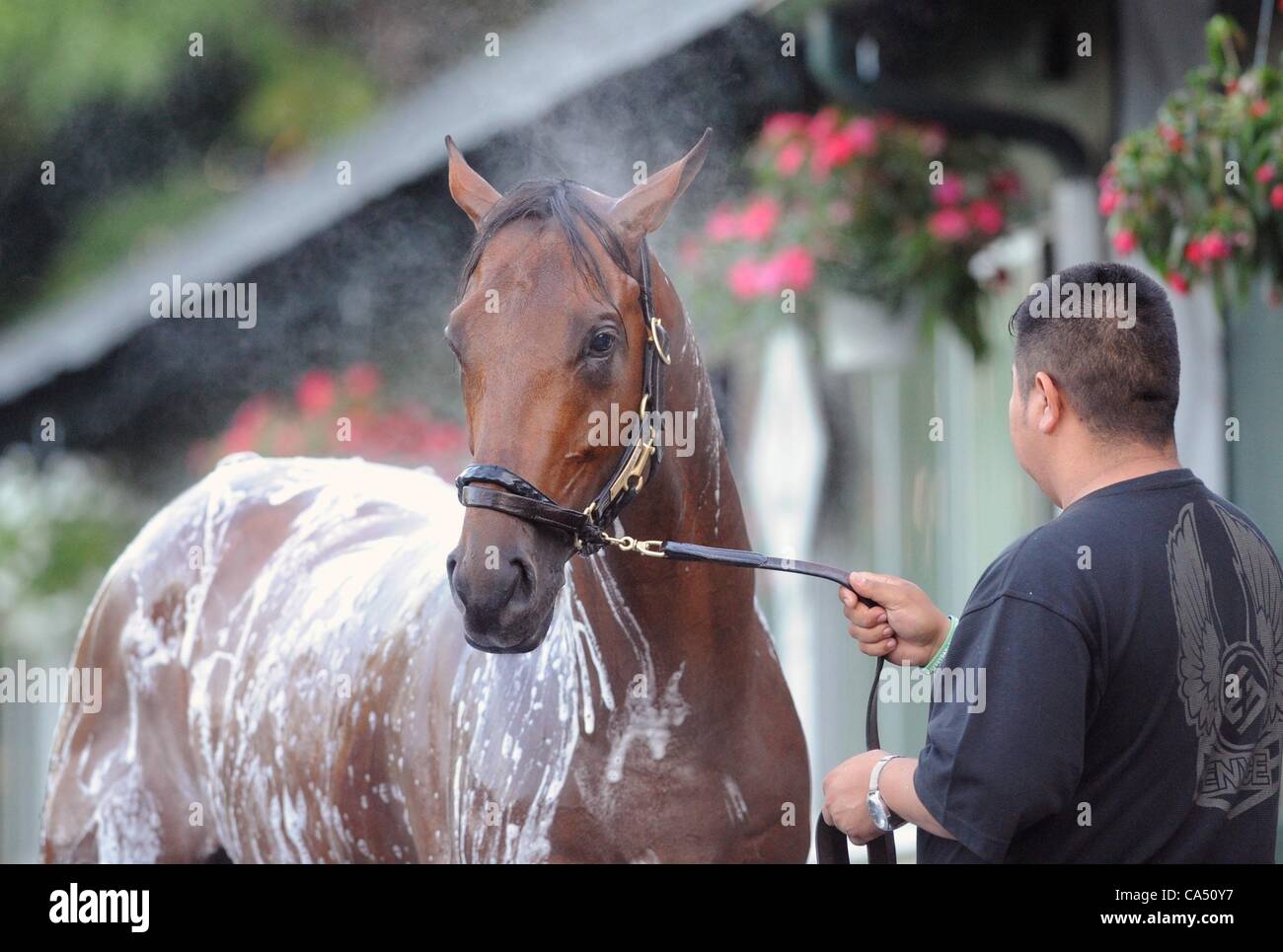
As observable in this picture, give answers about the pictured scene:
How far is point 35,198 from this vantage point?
5.71 m

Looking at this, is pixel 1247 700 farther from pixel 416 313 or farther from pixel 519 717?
pixel 416 313

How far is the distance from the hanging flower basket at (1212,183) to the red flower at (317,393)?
2573 mm

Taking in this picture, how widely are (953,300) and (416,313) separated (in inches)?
69.3

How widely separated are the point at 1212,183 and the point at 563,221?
1.56 metres

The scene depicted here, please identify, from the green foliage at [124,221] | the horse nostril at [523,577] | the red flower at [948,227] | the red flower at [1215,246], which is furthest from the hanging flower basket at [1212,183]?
the green foliage at [124,221]

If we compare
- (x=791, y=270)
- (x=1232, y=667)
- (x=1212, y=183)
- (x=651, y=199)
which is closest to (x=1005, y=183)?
(x=791, y=270)

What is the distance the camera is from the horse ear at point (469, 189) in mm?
2059

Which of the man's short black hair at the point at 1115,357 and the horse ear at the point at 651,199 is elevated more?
the horse ear at the point at 651,199

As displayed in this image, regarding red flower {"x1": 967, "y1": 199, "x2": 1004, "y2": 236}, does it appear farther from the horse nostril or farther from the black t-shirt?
the horse nostril

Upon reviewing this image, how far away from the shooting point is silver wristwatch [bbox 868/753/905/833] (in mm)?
1649

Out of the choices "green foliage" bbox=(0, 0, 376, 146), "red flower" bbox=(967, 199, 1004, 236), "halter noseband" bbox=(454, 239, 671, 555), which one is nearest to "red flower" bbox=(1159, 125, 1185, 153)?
"red flower" bbox=(967, 199, 1004, 236)

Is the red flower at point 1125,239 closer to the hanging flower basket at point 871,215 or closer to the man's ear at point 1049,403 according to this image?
the hanging flower basket at point 871,215

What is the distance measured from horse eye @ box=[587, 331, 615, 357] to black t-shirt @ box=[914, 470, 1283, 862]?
1.98ft

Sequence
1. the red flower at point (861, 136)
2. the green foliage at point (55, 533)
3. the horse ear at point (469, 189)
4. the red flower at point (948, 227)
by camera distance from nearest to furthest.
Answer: the horse ear at point (469, 189), the red flower at point (948, 227), the red flower at point (861, 136), the green foliage at point (55, 533)
